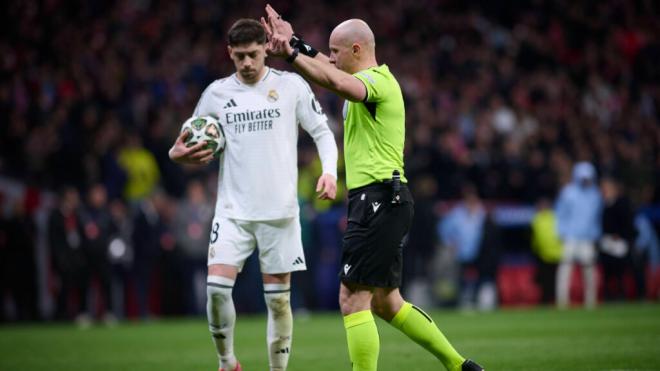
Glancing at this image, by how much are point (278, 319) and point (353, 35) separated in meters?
2.18

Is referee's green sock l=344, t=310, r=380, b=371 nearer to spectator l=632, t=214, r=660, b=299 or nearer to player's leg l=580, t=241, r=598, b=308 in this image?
player's leg l=580, t=241, r=598, b=308

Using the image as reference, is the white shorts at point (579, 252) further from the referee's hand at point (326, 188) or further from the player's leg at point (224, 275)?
the referee's hand at point (326, 188)

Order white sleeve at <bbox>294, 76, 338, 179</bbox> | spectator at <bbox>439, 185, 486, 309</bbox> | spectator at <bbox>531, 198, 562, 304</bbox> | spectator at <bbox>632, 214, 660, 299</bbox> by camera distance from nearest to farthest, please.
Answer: white sleeve at <bbox>294, 76, 338, 179</bbox>
spectator at <bbox>439, 185, 486, 309</bbox>
spectator at <bbox>632, 214, 660, 299</bbox>
spectator at <bbox>531, 198, 562, 304</bbox>

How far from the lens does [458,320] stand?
15.9 meters

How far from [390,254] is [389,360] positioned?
122 inches

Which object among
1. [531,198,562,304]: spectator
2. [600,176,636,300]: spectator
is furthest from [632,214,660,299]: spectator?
[531,198,562,304]: spectator

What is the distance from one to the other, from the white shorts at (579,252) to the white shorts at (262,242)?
12223mm

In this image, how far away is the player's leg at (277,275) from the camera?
7680 mm

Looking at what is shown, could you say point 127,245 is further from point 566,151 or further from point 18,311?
point 566,151

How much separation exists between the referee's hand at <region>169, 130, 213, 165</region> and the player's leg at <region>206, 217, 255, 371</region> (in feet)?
1.62

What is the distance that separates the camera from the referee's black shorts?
272 inches

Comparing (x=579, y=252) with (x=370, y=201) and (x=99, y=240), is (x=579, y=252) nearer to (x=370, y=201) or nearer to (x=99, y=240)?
(x=99, y=240)

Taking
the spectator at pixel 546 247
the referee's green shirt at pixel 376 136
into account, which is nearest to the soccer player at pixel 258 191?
the referee's green shirt at pixel 376 136

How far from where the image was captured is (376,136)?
23.3 ft
